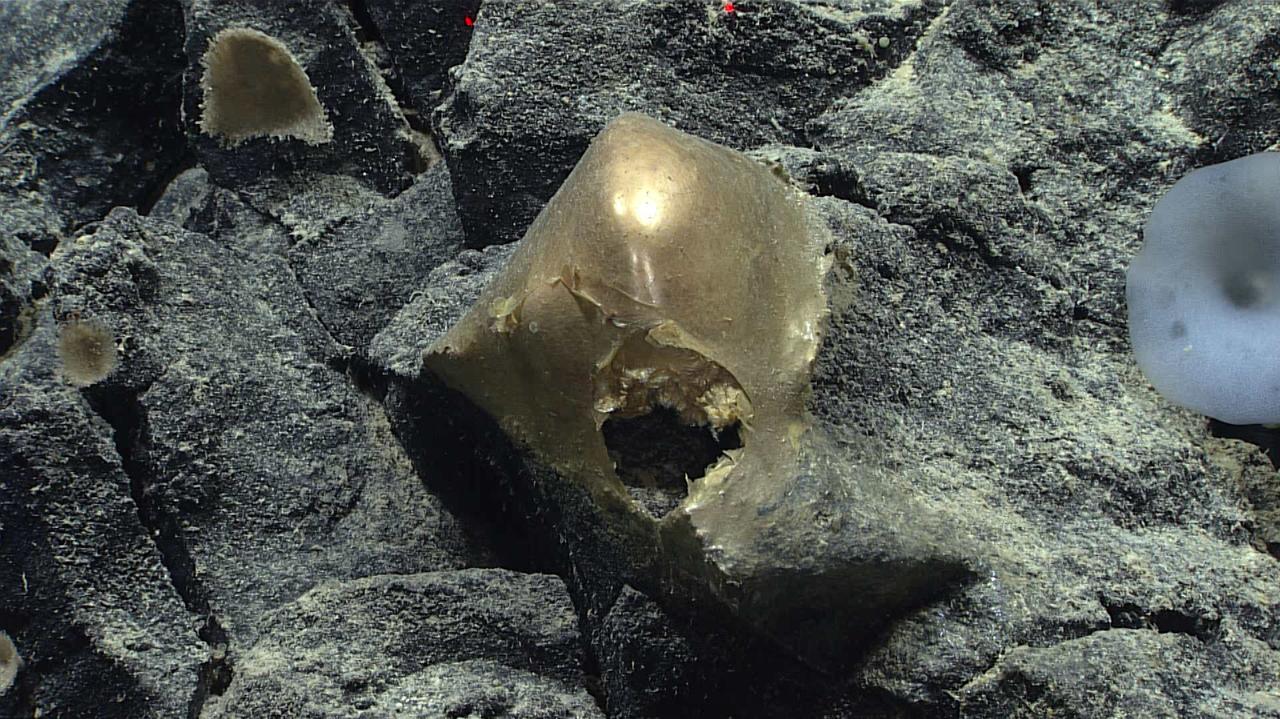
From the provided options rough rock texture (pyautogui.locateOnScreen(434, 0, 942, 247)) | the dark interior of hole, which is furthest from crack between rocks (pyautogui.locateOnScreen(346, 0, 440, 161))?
the dark interior of hole

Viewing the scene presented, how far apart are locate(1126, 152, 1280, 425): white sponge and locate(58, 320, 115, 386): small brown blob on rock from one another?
4.36 feet

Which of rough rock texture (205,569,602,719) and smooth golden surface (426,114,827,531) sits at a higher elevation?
smooth golden surface (426,114,827,531)

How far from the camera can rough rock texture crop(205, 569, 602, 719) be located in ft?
3.94

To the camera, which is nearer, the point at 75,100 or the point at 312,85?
the point at 312,85

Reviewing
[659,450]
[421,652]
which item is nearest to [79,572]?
[421,652]

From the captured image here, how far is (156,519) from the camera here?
4.86 feet

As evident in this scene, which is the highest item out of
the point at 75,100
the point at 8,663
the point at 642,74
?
the point at 642,74

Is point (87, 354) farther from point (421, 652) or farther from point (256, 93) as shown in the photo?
point (421, 652)

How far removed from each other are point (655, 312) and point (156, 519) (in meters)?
0.89

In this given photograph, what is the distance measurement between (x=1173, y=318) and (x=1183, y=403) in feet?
0.34

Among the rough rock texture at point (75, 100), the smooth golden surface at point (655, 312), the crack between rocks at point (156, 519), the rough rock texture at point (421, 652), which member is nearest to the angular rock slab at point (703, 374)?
the smooth golden surface at point (655, 312)

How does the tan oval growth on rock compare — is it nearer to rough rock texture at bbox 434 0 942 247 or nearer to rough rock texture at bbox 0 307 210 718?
rough rock texture at bbox 434 0 942 247

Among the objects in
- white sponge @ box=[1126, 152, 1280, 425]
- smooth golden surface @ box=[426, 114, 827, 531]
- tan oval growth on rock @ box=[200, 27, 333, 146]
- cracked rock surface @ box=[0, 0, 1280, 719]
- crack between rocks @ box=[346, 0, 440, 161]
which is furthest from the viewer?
crack between rocks @ box=[346, 0, 440, 161]

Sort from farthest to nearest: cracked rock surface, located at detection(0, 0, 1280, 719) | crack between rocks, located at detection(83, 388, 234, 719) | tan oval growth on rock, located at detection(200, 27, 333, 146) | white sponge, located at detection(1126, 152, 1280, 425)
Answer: tan oval growth on rock, located at detection(200, 27, 333, 146) → crack between rocks, located at detection(83, 388, 234, 719) → white sponge, located at detection(1126, 152, 1280, 425) → cracked rock surface, located at detection(0, 0, 1280, 719)
